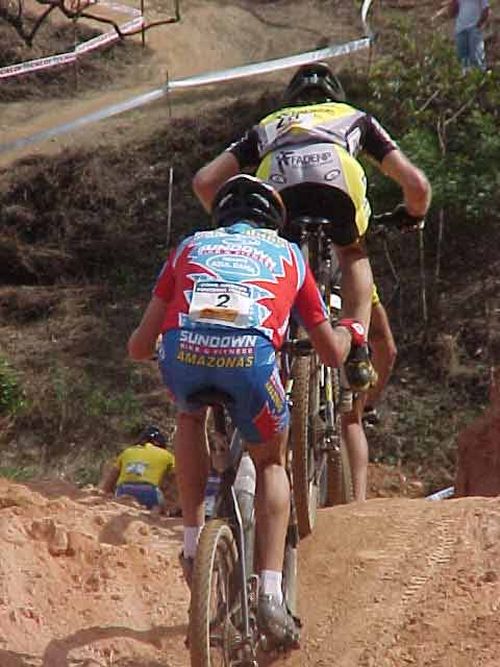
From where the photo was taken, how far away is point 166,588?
18.3 ft

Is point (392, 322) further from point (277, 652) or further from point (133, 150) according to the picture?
point (277, 652)

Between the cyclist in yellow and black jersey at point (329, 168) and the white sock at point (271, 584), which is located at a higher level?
the cyclist in yellow and black jersey at point (329, 168)

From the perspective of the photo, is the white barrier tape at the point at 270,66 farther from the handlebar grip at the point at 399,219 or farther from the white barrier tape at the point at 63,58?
the handlebar grip at the point at 399,219

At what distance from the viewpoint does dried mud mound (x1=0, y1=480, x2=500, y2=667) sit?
4.93 metres

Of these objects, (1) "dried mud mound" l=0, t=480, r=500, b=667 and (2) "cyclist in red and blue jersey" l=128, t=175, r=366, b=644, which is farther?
(1) "dried mud mound" l=0, t=480, r=500, b=667

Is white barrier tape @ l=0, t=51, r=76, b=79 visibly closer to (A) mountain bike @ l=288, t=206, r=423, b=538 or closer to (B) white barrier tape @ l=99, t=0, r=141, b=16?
(B) white barrier tape @ l=99, t=0, r=141, b=16

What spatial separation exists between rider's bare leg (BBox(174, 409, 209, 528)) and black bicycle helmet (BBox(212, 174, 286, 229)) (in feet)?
2.41

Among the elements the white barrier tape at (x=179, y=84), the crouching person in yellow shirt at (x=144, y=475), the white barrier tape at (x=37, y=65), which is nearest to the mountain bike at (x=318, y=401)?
the crouching person in yellow shirt at (x=144, y=475)

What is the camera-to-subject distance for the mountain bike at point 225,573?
4008mm

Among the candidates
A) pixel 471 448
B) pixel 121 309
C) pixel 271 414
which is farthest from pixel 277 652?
pixel 121 309

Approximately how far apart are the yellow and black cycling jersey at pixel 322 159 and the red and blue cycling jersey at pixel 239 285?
4.42 ft

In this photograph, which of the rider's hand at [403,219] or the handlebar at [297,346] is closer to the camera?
the handlebar at [297,346]

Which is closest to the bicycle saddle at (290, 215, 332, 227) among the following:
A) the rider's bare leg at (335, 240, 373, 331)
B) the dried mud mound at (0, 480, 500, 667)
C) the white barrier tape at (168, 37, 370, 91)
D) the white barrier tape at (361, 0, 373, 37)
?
the rider's bare leg at (335, 240, 373, 331)

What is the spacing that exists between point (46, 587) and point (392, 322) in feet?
27.9
